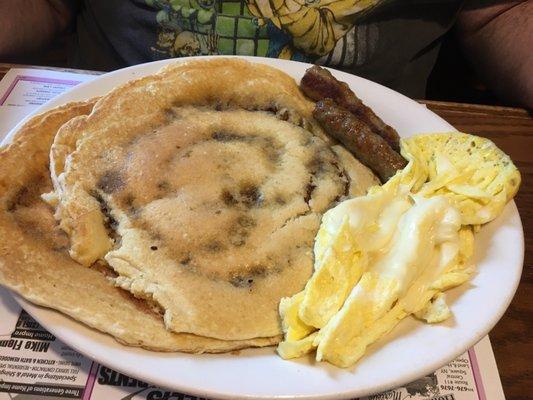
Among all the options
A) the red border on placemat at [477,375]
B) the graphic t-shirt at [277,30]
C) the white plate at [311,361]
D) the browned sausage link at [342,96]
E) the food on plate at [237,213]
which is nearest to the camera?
the white plate at [311,361]

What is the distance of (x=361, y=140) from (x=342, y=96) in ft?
0.71

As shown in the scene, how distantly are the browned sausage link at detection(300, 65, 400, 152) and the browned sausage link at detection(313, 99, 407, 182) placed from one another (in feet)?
0.19

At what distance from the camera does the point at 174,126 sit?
155 centimetres

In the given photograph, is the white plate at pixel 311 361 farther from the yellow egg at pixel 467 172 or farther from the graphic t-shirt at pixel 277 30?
the graphic t-shirt at pixel 277 30

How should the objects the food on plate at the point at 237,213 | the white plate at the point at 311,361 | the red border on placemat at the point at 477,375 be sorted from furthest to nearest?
the red border on placemat at the point at 477,375 < the food on plate at the point at 237,213 < the white plate at the point at 311,361

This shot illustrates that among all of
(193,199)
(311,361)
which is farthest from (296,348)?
(193,199)

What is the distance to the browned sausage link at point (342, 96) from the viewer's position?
168 cm

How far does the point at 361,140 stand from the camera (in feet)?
5.17

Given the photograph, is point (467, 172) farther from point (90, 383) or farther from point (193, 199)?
point (90, 383)

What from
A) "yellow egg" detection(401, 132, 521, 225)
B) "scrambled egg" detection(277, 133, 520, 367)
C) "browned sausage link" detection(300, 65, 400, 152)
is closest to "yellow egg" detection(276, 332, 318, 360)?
"scrambled egg" detection(277, 133, 520, 367)

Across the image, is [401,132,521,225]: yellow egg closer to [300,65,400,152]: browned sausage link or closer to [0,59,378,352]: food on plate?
[300,65,400,152]: browned sausage link

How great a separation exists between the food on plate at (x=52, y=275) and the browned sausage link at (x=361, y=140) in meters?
0.65

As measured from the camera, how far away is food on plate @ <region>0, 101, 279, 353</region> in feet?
3.67

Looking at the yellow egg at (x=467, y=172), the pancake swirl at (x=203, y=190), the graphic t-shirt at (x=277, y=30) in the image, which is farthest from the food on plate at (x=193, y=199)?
the graphic t-shirt at (x=277, y=30)
